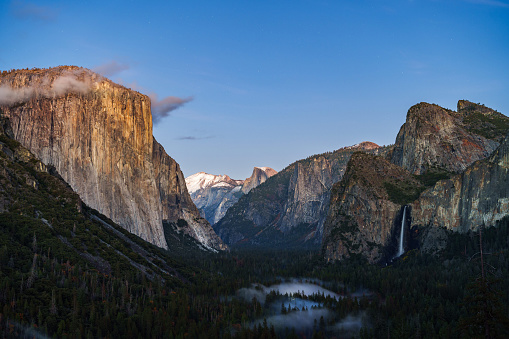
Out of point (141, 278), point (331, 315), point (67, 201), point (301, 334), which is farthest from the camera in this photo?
point (67, 201)

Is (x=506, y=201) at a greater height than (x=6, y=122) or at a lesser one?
lesser

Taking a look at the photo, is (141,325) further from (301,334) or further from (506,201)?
(506,201)

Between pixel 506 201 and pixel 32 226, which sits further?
pixel 506 201

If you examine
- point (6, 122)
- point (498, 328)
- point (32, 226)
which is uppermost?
point (6, 122)

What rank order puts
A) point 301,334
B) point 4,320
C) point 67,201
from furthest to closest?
1. point 67,201
2. point 301,334
3. point 4,320

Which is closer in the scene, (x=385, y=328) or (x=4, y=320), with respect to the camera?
(x=4, y=320)

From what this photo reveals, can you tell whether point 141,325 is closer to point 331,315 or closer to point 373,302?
point 331,315

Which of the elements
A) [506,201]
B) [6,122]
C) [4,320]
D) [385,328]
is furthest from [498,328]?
[6,122]

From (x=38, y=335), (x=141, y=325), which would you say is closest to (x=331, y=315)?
(x=141, y=325)

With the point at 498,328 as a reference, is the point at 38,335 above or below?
below
